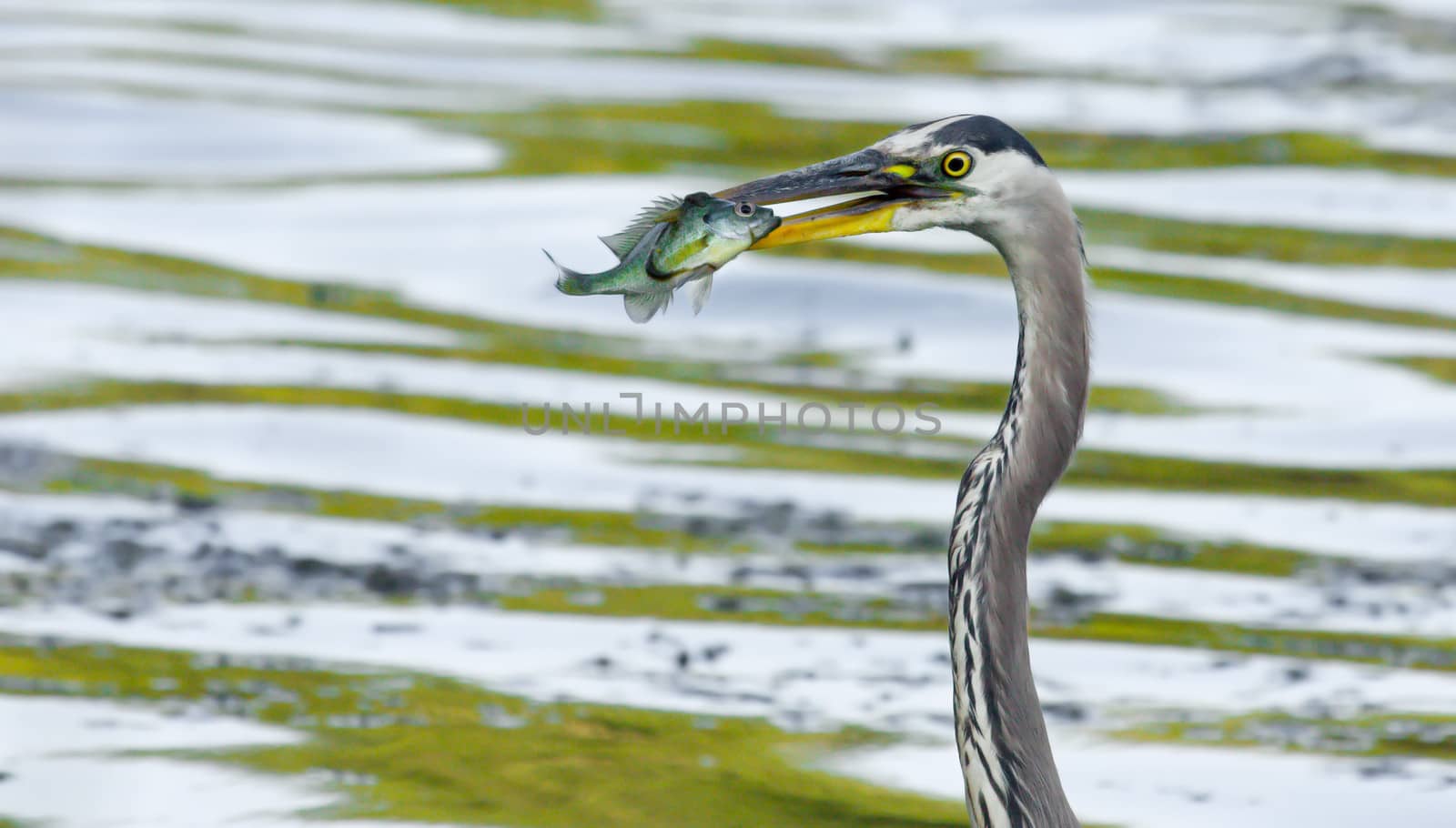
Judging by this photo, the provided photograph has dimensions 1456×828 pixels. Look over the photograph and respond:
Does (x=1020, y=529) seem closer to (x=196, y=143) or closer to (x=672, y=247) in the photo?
(x=672, y=247)

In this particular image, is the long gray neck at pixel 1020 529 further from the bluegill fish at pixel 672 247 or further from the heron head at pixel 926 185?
the bluegill fish at pixel 672 247

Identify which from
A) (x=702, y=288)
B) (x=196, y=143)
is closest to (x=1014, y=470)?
(x=702, y=288)

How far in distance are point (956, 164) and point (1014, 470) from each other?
21.3 inches

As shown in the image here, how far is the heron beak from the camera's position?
377 cm

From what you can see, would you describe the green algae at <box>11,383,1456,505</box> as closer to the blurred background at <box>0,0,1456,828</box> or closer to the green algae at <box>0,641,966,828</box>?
the blurred background at <box>0,0,1456,828</box>

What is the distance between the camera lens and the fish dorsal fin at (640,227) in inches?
152

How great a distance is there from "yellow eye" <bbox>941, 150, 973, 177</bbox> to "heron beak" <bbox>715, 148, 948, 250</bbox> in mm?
42

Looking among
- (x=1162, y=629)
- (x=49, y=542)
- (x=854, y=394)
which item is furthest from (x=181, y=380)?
(x=1162, y=629)

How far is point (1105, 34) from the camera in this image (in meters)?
13.6

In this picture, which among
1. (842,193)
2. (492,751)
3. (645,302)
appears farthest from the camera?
(492,751)

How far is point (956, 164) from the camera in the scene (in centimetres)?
372

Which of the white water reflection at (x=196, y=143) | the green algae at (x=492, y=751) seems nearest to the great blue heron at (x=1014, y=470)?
the green algae at (x=492, y=751)

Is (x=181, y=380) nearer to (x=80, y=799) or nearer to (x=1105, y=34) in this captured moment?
(x=80, y=799)

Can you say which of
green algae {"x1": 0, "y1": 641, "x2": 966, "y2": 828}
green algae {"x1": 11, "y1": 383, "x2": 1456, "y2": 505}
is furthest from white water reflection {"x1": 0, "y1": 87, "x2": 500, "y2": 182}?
green algae {"x1": 0, "y1": 641, "x2": 966, "y2": 828}
